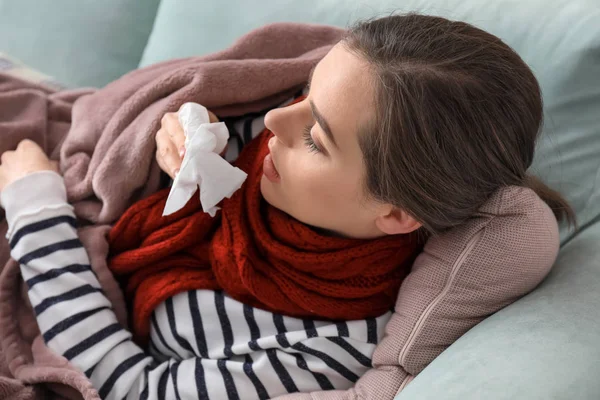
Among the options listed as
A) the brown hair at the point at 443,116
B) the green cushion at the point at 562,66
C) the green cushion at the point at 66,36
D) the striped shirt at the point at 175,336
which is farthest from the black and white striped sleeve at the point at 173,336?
the green cushion at the point at 66,36

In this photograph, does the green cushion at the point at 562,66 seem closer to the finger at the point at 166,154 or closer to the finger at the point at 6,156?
the finger at the point at 166,154

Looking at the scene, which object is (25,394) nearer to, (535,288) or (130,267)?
(130,267)

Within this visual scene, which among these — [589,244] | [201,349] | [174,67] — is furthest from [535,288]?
[174,67]

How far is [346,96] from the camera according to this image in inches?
28.0

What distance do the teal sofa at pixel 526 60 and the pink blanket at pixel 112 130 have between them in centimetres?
18

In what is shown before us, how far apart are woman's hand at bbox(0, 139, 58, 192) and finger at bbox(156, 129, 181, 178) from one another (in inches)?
8.5

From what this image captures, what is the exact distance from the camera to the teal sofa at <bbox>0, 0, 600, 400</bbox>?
638mm

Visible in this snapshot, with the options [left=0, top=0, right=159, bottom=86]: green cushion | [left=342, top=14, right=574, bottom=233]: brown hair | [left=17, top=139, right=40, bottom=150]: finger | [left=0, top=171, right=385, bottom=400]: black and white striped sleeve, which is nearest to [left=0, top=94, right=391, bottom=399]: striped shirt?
[left=0, top=171, right=385, bottom=400]: black and white striped sleeve

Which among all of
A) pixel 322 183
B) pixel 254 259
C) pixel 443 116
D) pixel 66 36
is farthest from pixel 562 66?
pixel 66 36

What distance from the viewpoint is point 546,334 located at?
0.67m

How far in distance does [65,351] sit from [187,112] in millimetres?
398

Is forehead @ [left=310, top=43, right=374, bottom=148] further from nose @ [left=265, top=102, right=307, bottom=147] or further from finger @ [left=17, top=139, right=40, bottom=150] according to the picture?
finger @ [left=17, top=139, right=40, bottom=150]

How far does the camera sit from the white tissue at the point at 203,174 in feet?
2.51

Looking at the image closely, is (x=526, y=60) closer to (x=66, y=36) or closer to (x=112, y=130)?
(x=112, y=130)
